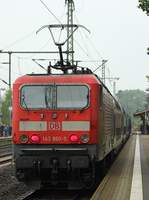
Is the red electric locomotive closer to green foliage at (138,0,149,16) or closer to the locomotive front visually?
the locomotive front

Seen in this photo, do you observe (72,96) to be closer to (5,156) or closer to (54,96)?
(54,96)

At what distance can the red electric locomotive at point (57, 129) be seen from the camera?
13234 millimetres

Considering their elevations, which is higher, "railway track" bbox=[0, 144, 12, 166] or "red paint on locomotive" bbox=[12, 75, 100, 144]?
"red paint on locomotive" bbox=[12, 75, 100, 144]

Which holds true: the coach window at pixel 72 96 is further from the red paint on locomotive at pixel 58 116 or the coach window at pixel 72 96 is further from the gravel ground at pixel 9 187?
the gravel ground at pixel 9 187

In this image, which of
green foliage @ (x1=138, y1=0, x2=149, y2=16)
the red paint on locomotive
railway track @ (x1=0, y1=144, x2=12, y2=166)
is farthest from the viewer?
railway track @ (x1=0, y1=144, x2=12, y2=166)

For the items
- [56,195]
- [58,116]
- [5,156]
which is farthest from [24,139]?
[5,156]

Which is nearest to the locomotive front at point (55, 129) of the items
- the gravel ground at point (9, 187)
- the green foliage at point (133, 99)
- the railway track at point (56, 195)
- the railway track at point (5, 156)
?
the railway track at point (56, 195)

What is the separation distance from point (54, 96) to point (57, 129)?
85 cm

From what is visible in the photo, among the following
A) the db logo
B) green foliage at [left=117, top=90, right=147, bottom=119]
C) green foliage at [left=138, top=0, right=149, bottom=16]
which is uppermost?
green foliage at [left=117, top=90, right=147, bottom=119]

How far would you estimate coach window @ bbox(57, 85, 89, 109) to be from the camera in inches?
535

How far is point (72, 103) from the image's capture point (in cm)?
1362

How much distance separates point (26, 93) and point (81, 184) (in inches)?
100

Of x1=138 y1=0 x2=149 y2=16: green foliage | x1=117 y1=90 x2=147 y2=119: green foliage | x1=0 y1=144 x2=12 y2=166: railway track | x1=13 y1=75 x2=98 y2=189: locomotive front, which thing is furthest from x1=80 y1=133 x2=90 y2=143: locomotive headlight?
A: x1=117 y1=90 x2=147 y2=119: green foliage

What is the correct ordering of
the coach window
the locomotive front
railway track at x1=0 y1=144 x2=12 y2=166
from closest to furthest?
the locomotive front
the coach window
railway track at x1=0 y1=144 x2=12 y2=166
